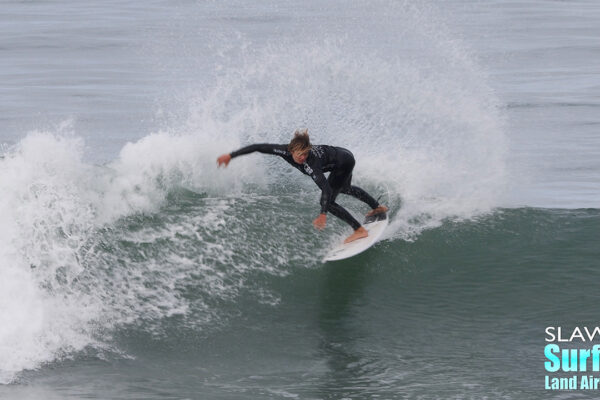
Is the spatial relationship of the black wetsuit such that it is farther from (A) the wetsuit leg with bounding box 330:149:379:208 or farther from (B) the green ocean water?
(B) the green ocean water

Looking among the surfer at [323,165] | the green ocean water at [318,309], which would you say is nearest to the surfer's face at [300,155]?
the surfer at [323,165]

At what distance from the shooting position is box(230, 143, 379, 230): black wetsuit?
955 cm

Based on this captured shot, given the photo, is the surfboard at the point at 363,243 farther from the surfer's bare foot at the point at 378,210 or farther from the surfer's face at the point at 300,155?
the surfer's face at the point at 300,155

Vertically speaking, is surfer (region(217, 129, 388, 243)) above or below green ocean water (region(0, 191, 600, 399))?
above

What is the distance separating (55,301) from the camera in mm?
8719

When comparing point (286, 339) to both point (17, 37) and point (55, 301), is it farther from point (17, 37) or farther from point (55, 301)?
point (17, 37)

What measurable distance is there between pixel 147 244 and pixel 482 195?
4.63 m

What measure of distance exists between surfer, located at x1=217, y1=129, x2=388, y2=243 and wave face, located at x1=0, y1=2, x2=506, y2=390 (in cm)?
58

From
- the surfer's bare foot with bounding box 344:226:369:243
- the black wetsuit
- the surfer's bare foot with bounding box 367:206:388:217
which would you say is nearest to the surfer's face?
the black wetsuit

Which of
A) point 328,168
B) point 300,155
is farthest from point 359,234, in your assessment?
point 300,155

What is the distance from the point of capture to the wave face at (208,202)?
28.8ft

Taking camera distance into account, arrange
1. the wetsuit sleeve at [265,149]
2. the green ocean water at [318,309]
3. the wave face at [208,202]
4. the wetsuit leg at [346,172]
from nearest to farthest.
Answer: the green ocean water at [318,309] → the wave face at [208,202] → the wetsuit sleeve at [265,149] → the wetsuit leg at [346,172]

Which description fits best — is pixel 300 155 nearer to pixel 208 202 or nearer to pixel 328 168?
pixel 328 168

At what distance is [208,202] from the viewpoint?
11148 millimetres
